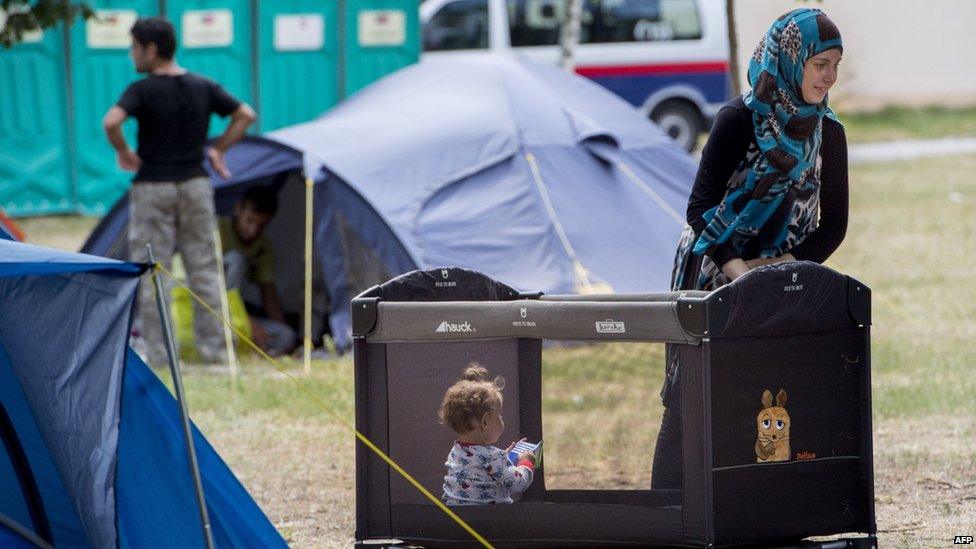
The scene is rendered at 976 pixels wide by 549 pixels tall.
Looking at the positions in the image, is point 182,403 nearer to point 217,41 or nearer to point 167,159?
point 167,159

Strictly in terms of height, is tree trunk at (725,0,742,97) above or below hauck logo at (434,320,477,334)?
above

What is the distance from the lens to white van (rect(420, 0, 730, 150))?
1593 cm

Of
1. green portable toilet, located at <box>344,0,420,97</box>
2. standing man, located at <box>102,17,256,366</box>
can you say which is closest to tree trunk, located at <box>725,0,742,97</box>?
standing man, located at <box>102,17,256,366</box>

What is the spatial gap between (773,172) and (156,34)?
4.19 meters

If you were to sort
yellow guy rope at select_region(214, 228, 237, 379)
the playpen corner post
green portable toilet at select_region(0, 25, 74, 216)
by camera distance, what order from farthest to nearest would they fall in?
1. green portable toilet at select_region(0, 25, 74, 216)
2. yellow guy rope at select_region(214, 228, 237, 379)
3. the playpen corner post

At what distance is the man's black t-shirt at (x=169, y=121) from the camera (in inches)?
282

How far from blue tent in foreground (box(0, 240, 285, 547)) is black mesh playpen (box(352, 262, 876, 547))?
43cm

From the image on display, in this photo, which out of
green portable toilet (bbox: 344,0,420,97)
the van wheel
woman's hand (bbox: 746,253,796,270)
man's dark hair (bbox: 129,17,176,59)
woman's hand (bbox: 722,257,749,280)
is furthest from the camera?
the van wheel

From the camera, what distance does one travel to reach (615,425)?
5.97m

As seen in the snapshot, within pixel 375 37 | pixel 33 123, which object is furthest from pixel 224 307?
pixel 375 37

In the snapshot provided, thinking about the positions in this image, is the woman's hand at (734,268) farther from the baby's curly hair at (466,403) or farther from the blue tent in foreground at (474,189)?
the blue tent in foreground at (474,189)

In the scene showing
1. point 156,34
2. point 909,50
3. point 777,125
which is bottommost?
point 777,125

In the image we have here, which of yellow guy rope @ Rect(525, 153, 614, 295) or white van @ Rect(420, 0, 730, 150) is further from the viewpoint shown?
white van @ Rect(420, 0, 730, 150)

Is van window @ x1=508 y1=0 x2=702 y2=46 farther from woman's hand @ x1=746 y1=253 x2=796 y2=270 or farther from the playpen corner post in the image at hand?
the playpen corner post
